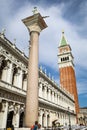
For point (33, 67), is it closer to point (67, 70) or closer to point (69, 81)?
point (69, 81)

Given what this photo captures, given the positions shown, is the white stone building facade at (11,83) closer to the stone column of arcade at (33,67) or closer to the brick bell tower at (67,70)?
the stone column of arcade at (33,67)

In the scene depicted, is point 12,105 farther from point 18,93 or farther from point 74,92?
point 74,92

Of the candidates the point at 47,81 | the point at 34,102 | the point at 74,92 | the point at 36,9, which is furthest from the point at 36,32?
the point at 74,92

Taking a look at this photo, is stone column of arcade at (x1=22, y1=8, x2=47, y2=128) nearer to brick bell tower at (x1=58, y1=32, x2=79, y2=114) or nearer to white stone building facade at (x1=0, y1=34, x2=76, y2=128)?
white stone building facade at (x1=0, y1=34, x2=76, y2=128)

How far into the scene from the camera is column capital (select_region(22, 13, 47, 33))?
36.9 ft

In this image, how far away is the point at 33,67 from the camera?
1041 cm

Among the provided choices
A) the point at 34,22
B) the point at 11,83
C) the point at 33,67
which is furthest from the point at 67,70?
the point at 33,67

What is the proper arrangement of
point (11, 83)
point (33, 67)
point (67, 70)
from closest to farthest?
A: point (33, 67) → point (11, 83) → point (67, 70)

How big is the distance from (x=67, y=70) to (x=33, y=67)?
51985mm

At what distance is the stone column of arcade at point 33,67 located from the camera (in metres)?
9.05

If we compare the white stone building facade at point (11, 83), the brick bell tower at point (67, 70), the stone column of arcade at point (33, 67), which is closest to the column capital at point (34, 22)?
the stone column of arcade at point (33, 67)

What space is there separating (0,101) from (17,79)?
4.75 metres

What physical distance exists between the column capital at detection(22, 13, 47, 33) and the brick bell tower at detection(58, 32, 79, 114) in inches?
1928

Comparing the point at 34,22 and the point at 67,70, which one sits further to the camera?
the point at 67,70
